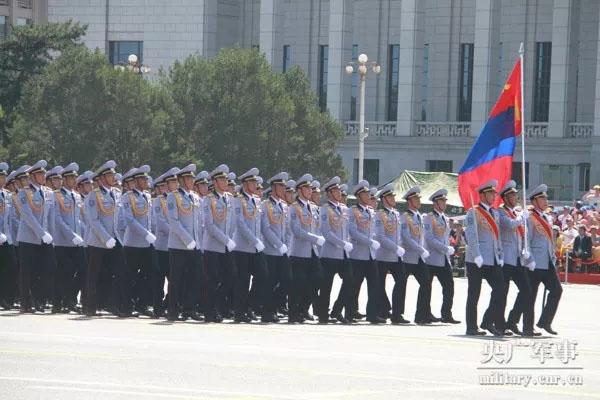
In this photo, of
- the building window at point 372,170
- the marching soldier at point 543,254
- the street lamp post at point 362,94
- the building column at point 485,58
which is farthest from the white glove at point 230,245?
the building window at point 372,170

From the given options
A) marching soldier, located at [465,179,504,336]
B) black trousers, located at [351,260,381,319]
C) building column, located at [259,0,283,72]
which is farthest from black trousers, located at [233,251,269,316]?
building column, located at [259,0,283,72]

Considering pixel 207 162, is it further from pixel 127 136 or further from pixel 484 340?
pixel 484 340

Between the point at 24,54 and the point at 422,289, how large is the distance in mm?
38470

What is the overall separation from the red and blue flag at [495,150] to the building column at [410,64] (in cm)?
4103

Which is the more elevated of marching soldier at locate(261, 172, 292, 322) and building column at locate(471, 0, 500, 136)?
building column at locate(471, 0, 500, 136)

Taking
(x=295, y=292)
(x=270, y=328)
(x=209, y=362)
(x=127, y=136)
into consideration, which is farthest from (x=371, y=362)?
(x=127, y=136)

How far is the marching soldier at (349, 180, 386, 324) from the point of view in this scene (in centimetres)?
2170

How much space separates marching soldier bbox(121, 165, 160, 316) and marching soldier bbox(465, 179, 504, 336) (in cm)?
419

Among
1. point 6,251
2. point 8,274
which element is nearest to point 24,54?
point 6,251

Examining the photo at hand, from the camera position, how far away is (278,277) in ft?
70.7

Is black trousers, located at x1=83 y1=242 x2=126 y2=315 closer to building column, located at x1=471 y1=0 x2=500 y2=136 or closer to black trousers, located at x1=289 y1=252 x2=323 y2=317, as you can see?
black trousers, located at x1=289 y1=252 x2=323 y2=317

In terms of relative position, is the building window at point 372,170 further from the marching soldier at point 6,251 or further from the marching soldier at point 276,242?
the marching soldier at point 276,242

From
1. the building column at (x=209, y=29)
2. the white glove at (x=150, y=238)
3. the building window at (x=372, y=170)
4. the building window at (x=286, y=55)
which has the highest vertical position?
the building column at (x=209, y=29)

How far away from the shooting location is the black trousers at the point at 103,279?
2111 centimetres
